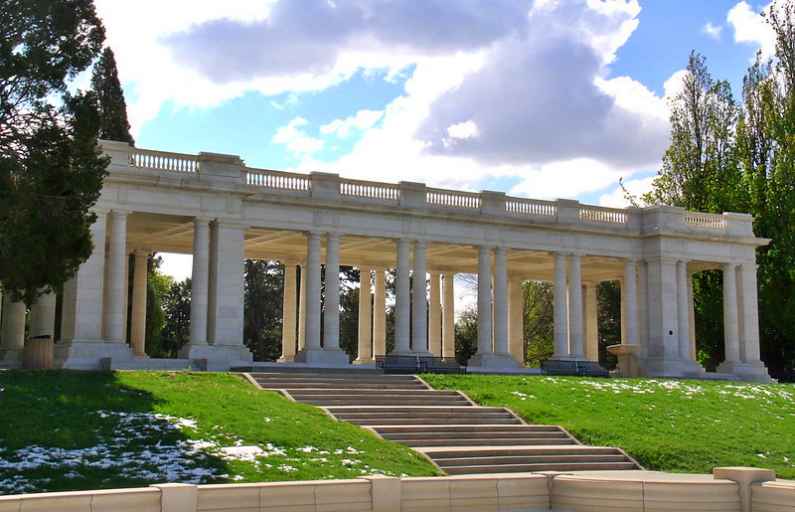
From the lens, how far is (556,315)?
62.9 metres

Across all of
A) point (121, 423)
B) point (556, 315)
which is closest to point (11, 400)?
point (121, 423)

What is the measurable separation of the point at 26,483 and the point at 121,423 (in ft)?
21.8

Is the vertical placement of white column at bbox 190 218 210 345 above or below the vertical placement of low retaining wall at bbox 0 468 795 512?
above

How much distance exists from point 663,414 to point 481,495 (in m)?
22.6

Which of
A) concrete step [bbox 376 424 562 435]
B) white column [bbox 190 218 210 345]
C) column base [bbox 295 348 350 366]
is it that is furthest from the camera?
column base [bbox 295 348 350 366]

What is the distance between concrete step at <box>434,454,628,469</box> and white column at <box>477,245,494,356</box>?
24117 millimetres

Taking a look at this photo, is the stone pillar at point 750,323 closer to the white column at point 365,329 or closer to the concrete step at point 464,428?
the white column at point 365,329

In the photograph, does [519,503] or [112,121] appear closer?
[519,503]

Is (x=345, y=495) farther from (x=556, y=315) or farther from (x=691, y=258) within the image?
(x=691, y=258)

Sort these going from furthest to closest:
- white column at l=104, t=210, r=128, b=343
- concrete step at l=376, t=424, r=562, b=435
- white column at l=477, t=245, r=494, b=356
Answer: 1. white column at l=477, t=245, r=494, b=356
2. white column at l=104, t=210, r=128, b=343
3. concrete step at l=376, t=424, r=562, b=435

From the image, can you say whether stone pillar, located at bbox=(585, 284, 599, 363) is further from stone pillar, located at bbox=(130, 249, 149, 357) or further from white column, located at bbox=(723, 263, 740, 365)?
stone pillar, located at bbox=(130, 249, 149, 357)

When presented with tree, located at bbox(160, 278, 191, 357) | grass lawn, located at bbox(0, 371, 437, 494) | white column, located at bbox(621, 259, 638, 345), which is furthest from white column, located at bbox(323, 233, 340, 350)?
tree, located at bbox(160, 278, 191, 357)

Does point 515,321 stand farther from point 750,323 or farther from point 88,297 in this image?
point 88,297

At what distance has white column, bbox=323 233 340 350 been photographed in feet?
181
